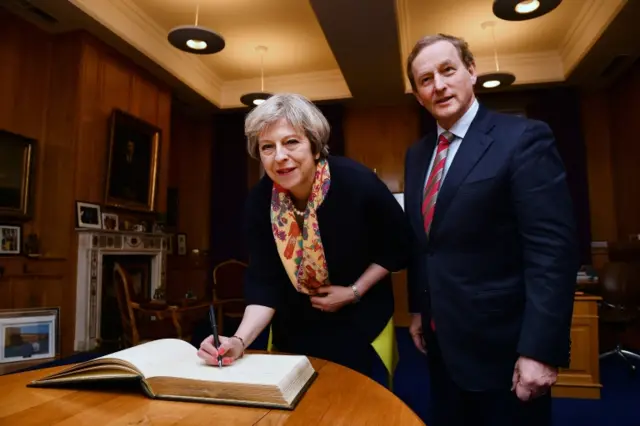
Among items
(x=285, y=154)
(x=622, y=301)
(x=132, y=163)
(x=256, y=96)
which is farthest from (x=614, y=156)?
(x=285, y=154)

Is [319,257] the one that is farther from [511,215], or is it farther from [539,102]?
[539,102]

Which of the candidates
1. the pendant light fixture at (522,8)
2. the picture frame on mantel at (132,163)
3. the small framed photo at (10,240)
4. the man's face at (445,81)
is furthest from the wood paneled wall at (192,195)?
the man's face at (445,81)

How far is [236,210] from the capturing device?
764 centimetres

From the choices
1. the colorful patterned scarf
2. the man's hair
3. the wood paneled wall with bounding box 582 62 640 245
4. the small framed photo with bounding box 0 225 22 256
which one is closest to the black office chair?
the wood paneled wall with bounding box 582 62 640 245

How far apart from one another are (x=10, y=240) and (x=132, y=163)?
1600mm

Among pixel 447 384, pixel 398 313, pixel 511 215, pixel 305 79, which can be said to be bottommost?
pixel 398 313

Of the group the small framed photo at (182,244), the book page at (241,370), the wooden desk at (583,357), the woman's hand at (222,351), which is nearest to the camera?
the book page at (241,370)

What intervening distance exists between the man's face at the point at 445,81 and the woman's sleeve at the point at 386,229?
0.28 meters

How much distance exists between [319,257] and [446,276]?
36 centimetres

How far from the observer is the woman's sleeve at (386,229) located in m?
1.36

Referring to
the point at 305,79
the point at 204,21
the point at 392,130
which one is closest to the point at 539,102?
the point at 392,130

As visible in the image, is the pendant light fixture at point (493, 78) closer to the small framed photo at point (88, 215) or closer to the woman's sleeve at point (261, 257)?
the small framed photo at point (88, 215)

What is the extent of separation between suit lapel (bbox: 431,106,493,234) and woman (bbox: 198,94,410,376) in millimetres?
181

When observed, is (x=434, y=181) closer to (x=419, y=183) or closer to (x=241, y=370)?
(x=419, y=183)
